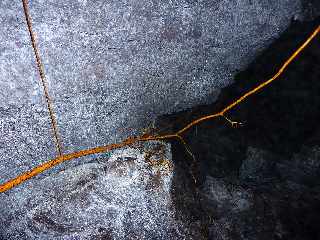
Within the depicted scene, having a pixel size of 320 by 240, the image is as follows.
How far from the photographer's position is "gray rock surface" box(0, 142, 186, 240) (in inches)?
86.7

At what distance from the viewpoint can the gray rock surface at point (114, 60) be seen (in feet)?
6.72

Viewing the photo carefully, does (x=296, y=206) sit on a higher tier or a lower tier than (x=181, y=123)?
lower

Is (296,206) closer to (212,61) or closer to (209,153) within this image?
(209,153)

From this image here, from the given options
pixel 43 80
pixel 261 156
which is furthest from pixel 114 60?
pixel 261 156

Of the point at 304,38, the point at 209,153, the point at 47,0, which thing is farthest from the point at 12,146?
the point at 304,38

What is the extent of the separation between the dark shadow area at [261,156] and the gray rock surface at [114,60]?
0.59 ft

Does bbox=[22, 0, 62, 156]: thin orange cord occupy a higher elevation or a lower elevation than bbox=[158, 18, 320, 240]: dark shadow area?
higher

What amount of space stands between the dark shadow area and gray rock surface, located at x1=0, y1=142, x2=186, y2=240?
154mm

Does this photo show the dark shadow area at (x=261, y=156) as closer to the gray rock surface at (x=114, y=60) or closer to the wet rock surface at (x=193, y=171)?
the wet rock surface at (x=193, y=171)

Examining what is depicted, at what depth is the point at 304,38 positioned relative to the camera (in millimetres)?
2305

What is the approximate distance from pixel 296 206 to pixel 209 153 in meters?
0.73

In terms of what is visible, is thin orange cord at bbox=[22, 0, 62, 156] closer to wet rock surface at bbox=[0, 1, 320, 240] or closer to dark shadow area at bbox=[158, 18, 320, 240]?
wet rock surface at bbox=[0, 1, 320, 240]

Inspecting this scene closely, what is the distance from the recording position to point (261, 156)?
93.2 inches

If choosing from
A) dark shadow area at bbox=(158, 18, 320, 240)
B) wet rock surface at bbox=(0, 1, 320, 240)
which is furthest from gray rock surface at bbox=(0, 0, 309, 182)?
dark shadow area at bbox=(158, 18, 320, 240)
